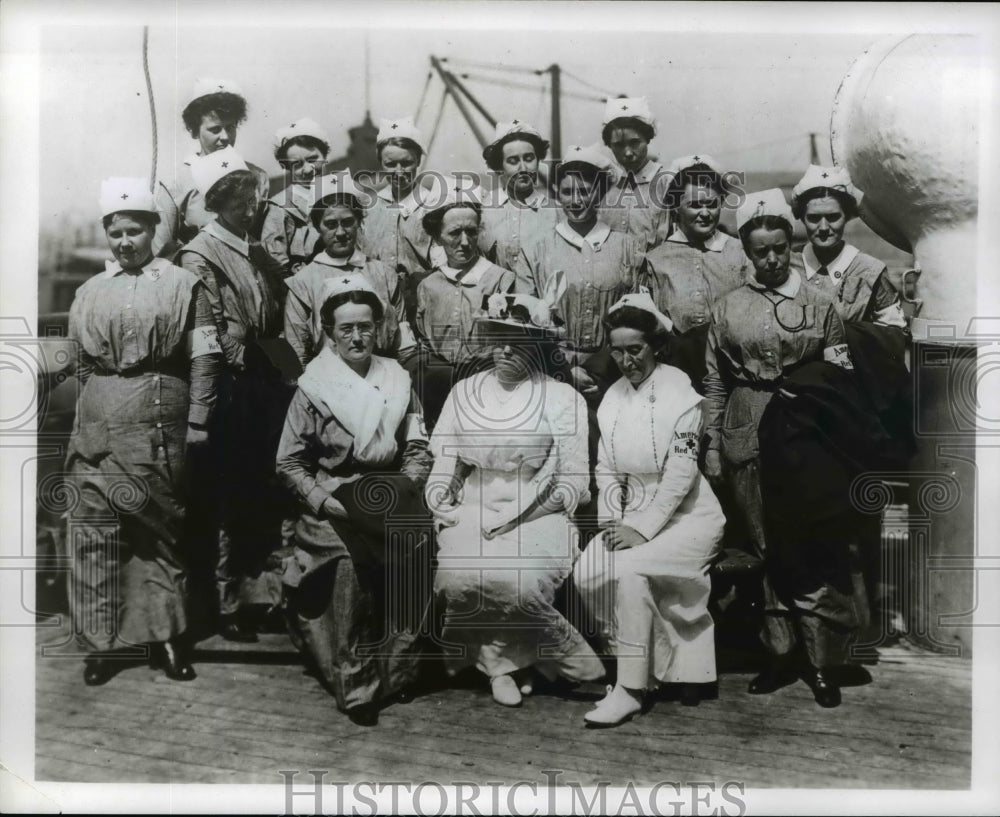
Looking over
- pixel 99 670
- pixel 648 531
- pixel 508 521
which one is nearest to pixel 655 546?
pixel 648 531

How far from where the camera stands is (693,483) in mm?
4012

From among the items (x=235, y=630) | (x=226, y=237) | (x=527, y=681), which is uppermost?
(x=226, y=237)

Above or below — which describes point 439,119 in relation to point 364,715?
above

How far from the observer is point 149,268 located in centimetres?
407

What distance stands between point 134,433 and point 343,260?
1240 mm

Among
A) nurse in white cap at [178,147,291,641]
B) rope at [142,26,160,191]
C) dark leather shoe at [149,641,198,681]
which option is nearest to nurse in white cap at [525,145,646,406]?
nurse in white cap at [178,147,291,641]

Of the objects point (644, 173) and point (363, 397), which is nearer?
point (363, 397)

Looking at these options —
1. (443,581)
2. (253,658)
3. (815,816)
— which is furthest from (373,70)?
(815,816)

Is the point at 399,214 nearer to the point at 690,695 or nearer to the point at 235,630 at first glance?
the point at 235,630

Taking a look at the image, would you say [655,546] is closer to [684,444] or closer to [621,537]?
[621,537]

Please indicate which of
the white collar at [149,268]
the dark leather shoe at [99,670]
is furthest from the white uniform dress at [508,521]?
the dark leather shoe at [99,670]

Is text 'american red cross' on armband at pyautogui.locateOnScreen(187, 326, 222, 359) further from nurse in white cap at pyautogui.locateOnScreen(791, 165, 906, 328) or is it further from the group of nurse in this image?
nurse in white cap at pyautogui.locateOnScreen(791, 165, 906, 328)

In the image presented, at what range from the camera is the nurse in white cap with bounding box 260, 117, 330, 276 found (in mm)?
4082

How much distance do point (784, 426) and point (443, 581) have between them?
1.70 m
